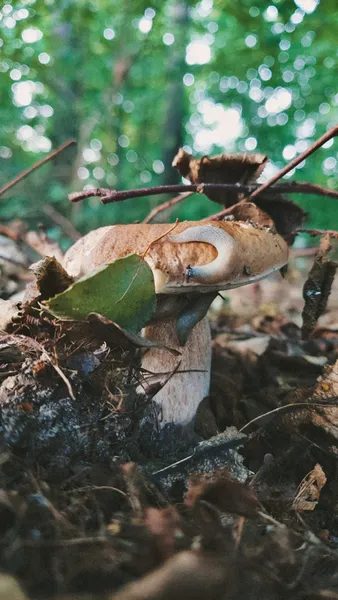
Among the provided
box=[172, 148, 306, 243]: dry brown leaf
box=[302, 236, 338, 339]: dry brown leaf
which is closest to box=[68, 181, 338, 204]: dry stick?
box=[172, 148, 306, 243]: dry brown leaf

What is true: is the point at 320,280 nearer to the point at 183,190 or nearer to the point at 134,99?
the point at 183,190

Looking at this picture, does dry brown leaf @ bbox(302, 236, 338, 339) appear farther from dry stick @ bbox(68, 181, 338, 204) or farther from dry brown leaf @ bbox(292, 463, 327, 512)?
dry brown leaf @ bbox(292, 463, 327, 512)

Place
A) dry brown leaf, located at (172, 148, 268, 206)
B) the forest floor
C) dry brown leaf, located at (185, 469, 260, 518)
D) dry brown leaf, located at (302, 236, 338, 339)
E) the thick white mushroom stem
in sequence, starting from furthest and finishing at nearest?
dry brown leaf, located at (172, 148, 268, 206) < dry brown leaf, located at (302, 236, 338, 339) < the thick white mushroom stem < dry brown leaf, located at (185, 469, 260, 518) < the forest floor

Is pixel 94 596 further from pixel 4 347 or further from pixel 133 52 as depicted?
pixel 133 52

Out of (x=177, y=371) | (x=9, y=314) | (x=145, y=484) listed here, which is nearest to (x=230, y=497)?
(x=145, y=484)

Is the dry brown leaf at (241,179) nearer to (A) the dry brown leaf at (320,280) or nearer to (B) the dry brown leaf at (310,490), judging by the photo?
(A) the dry brown leaf at (320,280)

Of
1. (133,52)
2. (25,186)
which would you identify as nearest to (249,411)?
(25,186)
